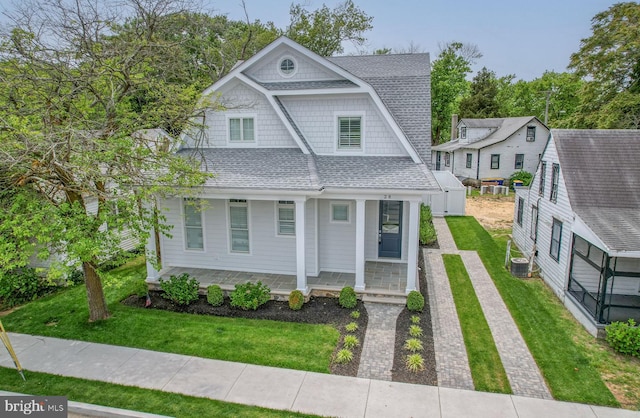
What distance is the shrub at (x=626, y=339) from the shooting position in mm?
8398

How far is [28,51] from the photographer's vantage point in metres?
8.80

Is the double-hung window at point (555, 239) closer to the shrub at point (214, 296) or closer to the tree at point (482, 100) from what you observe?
the shrub at point (214, 296)

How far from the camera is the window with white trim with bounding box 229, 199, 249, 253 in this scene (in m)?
12.6

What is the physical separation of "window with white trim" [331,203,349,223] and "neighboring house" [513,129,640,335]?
6338mm

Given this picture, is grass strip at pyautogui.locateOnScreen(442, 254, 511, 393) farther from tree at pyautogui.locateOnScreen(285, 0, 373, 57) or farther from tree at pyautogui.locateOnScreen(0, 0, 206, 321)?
tree at pyautogui.locateOnScreen(285, 0, 373, 57)

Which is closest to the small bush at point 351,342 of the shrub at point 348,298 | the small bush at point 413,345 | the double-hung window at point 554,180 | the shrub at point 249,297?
the small bush at point 413,345

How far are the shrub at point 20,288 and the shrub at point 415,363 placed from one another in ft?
35.3

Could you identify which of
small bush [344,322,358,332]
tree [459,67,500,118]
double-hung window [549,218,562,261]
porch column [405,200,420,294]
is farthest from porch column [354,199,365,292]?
tree [459,67,500,118]

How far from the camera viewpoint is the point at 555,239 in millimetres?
12203

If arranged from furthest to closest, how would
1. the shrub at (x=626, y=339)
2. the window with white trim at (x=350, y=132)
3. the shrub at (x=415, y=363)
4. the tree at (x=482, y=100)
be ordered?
1. the tree at (x=482, y=100)
2. the window with white trim at (x=350, y=132)
3. the shrub at (x=626, y=339)
4. the shrub at (x=415, y=363)

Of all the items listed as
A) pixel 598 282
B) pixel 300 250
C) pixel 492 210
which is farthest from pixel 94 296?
pixel 492 210

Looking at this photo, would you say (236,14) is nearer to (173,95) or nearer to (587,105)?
(173,95)

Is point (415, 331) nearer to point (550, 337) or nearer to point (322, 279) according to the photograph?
point (550, 337)

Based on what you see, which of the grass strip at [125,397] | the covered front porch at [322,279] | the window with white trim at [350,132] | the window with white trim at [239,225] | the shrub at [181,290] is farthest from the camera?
the window with white trim at [239,225]
